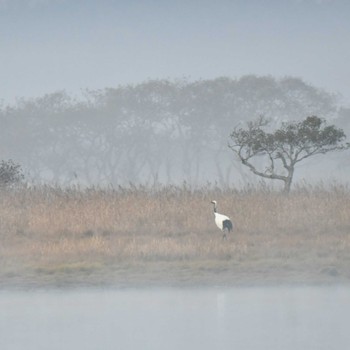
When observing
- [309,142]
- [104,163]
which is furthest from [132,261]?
[104,163]

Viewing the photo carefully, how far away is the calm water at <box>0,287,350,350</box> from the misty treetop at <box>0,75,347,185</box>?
60599 millimetres

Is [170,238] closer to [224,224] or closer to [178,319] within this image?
[224,224]

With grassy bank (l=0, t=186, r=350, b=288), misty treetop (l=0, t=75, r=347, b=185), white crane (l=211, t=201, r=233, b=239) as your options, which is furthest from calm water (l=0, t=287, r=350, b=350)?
misty treetop (l=0, t=75, r=347, b=185)

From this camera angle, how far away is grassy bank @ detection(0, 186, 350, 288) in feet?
50.3

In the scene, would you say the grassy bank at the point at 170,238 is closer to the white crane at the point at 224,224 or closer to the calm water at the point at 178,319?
the white crane at the point at 224,224

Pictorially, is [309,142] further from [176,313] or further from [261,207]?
[176,313]

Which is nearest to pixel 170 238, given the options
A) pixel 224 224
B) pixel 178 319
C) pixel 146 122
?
pixel 224 224

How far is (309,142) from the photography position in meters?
28.6

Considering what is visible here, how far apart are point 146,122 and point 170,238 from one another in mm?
64244

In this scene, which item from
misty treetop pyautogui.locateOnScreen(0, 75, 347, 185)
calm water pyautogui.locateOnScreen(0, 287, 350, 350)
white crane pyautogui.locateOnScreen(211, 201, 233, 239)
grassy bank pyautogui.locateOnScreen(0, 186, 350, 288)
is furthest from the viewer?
misty treetop pyautogui.locateOnScreen(0, 75, 347, 185)

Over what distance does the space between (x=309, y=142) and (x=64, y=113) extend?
5482 centimetres

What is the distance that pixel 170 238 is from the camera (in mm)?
18266

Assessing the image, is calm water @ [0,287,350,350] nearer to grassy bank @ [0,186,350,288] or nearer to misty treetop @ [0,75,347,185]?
grassy bank @ [0,186,350,288]

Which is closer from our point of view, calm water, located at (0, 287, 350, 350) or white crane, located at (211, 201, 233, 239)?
calm water, located at (0, 287, 350, 350)
